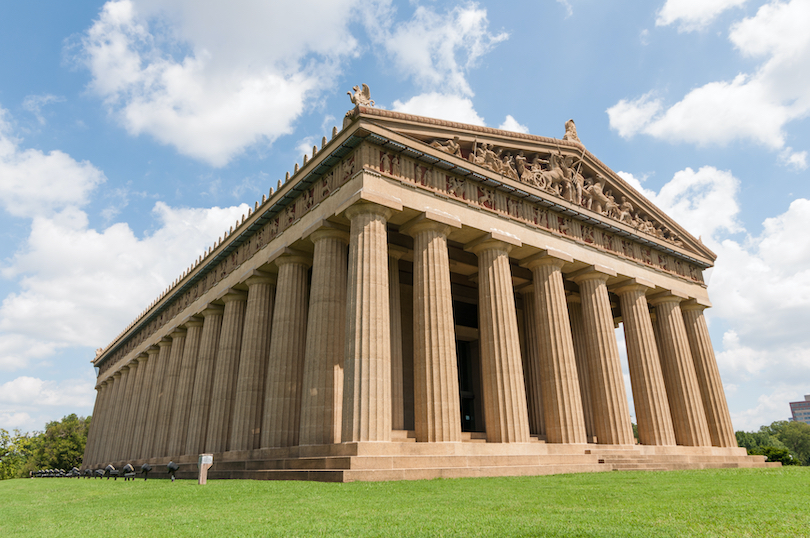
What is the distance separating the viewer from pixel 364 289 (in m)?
21.7

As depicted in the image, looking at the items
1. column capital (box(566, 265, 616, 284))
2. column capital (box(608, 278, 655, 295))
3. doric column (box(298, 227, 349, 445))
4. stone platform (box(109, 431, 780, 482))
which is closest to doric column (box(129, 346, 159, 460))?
stone platform (box(109, 431, 780, 482))

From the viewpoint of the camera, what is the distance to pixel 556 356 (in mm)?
27219

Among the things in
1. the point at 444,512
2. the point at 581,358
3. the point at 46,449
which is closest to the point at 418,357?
the point at 444,512

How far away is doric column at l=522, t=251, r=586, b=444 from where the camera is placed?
26.0 meters

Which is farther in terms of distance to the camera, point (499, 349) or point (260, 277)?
point (260, 277)

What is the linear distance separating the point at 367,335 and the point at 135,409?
4041 cm

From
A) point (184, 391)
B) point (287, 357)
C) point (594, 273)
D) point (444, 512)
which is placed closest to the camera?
point (444, 512)

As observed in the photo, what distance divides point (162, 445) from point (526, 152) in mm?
35384

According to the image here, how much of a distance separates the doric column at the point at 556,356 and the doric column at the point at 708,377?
14.5 m

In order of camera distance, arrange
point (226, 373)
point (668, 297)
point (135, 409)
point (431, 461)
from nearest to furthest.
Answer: point (431, 461) < point (226, 373) < point (668, 297) < point (135, 409)

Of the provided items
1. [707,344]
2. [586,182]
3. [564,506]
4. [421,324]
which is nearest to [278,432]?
[421,324]

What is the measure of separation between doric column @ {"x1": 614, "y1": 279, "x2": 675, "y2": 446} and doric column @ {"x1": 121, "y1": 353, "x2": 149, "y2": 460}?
139 ft

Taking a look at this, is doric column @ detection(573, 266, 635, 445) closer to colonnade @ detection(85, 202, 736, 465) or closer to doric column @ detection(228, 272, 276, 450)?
colonnade @ detection(85, 202, 736, 465)

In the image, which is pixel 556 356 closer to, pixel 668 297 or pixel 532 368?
pixel 532 368
